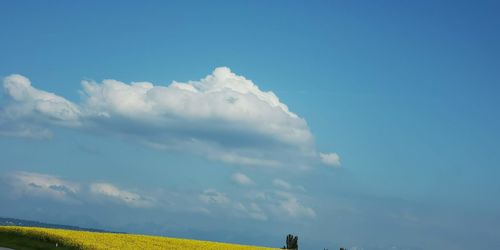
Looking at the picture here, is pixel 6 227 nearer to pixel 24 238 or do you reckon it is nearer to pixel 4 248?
pixel 24 238

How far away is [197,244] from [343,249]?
76.2ft

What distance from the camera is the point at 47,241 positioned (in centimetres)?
4931

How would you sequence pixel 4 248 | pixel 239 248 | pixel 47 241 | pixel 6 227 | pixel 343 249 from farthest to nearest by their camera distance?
pixel 343 249 → pixel 239 248 → pixel 6 227 → pixel 47 241 → pixel 4 248

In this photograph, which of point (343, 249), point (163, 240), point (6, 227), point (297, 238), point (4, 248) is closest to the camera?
point (4, 248)

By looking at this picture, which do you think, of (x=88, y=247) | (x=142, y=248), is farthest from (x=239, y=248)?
(x=88, y=247)

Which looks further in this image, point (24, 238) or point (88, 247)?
point (24, 238)

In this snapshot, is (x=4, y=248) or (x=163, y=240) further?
(x=163, y=240)

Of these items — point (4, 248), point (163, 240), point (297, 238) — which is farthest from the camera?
point (297, 238)

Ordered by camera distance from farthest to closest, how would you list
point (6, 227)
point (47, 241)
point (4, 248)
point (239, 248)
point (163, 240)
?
point (239, 248) → point (163, 240) → point (6, 227) → point (47, 241) → point (4, 248)

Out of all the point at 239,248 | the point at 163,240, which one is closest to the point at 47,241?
the point at 163,240

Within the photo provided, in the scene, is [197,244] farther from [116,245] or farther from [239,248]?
[116,245]

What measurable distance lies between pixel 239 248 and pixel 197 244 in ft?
21.6

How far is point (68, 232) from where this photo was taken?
5438cm

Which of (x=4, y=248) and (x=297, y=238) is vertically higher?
(x=297, y=238)
